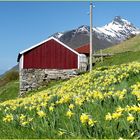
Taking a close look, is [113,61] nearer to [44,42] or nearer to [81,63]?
[81,63]

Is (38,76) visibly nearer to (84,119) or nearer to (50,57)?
(50,57)

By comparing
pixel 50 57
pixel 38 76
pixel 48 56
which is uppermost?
pixel 48 56

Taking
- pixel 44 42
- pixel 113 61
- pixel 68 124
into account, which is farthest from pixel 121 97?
pixel 113 61

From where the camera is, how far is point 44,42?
5409cm

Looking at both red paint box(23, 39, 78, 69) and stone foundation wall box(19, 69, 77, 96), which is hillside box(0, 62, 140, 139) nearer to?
stone foundation wall box(19, 69, 77, 96)

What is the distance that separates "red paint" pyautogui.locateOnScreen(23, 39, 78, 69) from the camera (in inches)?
2110

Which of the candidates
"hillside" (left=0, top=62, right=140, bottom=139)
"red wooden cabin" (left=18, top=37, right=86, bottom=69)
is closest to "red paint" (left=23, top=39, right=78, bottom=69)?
Result: "red wooden cabin" (left=18, top=37, right=86, bottom=69)

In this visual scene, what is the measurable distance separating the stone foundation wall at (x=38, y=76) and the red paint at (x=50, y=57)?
600mm

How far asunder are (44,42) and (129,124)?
48.8 meters

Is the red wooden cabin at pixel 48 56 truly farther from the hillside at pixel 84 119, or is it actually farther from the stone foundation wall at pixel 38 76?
the hillside at pixel 84 119

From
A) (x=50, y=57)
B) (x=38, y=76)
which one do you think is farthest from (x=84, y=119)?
(x=50, y=57)

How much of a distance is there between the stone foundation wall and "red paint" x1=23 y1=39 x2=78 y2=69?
600 millimetres

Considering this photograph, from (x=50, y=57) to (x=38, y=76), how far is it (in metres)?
3.02

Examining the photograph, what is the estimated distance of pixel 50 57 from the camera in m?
54.0
